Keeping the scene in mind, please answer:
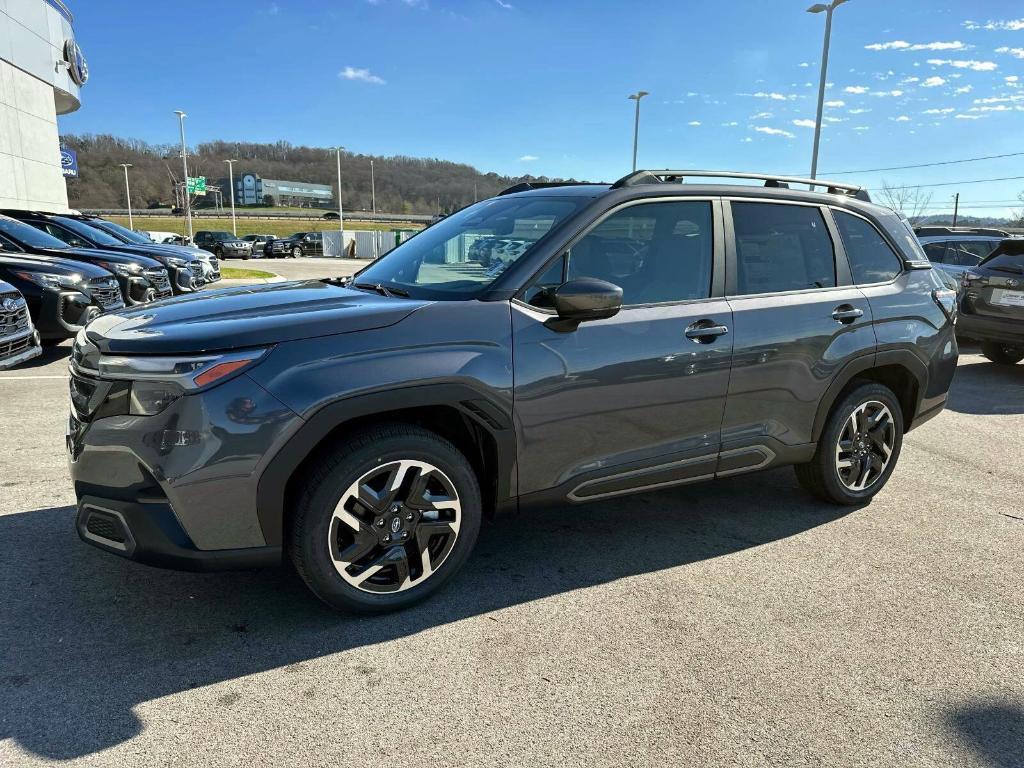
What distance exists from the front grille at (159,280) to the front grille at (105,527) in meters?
9.04

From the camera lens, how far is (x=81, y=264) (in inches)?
352

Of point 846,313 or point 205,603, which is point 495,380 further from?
point 846,313

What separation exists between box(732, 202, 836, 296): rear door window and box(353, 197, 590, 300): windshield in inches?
37.3

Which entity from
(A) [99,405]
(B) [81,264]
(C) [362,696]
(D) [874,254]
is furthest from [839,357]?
(B) [81,264]

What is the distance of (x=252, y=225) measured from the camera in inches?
4119

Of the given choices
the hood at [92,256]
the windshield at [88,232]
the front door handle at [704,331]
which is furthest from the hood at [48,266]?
the front door handle at [704,331]

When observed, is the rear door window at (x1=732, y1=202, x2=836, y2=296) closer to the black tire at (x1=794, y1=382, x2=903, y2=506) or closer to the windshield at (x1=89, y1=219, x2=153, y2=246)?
the black tire at (x1=794, y1=382, x2=903, y2=506)

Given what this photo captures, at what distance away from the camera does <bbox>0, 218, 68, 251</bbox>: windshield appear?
985cm

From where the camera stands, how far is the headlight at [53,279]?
27.2 feet

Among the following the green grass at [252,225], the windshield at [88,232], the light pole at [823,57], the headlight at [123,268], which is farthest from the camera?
the green grass at [252,225]

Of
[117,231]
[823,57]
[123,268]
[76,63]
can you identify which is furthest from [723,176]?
[76,63]

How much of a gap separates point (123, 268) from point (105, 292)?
1.64 meters

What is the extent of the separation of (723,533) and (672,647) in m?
1.28

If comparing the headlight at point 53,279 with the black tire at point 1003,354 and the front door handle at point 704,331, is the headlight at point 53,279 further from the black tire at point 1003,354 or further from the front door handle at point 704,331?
the black tire at point 1003,354
